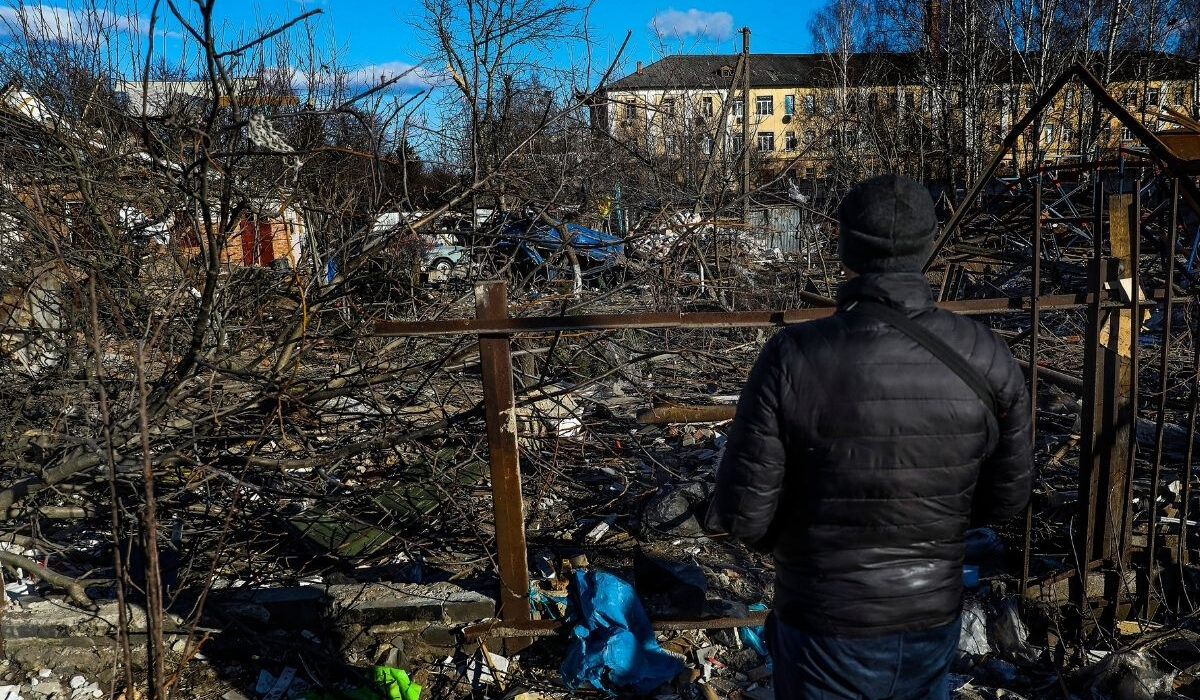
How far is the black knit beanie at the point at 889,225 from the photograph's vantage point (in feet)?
5.10

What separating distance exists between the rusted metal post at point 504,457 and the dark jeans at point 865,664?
139cm

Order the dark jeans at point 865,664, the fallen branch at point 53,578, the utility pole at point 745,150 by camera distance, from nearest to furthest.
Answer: the dark jeans at point 865,664
the fallen branch at point 53,578
the utility pole at point 745,150

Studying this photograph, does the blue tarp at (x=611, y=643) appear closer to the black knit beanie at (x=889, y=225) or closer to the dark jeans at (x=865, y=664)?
the dark jeans at (x=865, y=664)

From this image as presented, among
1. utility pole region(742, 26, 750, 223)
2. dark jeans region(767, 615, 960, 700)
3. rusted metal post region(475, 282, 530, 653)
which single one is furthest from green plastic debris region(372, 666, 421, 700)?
utility pole region(742, 26, 750, 223)

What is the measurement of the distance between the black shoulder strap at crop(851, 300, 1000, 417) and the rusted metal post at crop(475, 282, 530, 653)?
1486mm

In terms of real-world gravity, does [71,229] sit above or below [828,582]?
above

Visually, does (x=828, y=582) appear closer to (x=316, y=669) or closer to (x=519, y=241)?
(x=316, y=669)

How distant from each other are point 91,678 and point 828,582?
2.78 m

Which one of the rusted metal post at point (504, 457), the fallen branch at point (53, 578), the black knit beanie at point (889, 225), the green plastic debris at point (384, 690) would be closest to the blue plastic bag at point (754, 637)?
the rusted metal post at point (504, 457)

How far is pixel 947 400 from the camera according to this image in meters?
1.54

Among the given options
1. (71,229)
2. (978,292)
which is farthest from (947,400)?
(978,292)

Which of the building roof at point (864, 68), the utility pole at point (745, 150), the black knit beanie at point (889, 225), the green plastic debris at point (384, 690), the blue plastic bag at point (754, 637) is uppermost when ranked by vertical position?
the building roof at point (864, 68)

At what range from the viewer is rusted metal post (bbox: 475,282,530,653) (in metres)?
2.82

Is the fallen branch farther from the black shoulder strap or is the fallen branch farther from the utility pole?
the utility pole
